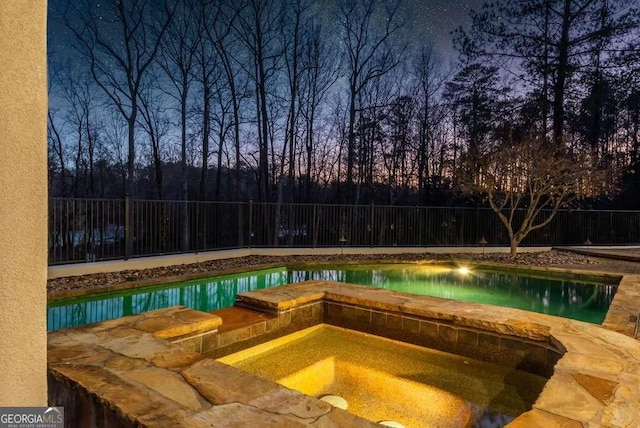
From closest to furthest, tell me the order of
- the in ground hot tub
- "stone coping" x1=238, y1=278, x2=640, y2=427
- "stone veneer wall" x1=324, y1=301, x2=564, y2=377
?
"stone coping" x1=238, y1=278, x2=640, y2=427 < the in ground hot tub < "stone veneer wall" x1=324, y1=301, x2=564, y2=377

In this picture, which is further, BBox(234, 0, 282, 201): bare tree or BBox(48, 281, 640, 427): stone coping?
BBox(234, 0, 282, 201): bare tree

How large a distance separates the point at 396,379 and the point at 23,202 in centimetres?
269

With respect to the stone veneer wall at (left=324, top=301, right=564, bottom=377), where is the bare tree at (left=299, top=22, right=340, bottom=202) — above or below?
above

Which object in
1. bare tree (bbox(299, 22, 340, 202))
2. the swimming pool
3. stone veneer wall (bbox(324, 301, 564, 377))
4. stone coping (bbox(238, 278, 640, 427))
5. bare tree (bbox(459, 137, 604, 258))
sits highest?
bare tree (bbox(299, 22, 340, 202))

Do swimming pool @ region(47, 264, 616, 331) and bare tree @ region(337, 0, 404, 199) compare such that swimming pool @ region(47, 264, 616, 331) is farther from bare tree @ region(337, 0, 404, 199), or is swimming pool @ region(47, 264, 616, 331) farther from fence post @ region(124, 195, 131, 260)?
bare tree @ region(337, 0, 404, 199)

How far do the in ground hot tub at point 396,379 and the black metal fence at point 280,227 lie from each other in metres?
5.66

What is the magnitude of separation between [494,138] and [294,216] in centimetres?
745

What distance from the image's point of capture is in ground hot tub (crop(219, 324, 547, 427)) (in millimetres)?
2523

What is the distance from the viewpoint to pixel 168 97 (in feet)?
42.4

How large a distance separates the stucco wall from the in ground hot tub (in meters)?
2.04

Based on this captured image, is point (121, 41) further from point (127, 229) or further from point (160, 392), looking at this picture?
point (160, 392)

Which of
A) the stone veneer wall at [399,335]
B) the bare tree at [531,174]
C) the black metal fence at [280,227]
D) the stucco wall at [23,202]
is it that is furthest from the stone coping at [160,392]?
the bare tree at [531,174]

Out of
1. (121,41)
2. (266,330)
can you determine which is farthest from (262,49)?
(266,330)

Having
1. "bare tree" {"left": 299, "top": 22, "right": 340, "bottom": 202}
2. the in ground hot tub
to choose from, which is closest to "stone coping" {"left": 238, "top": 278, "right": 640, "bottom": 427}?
the in ground hot tub
